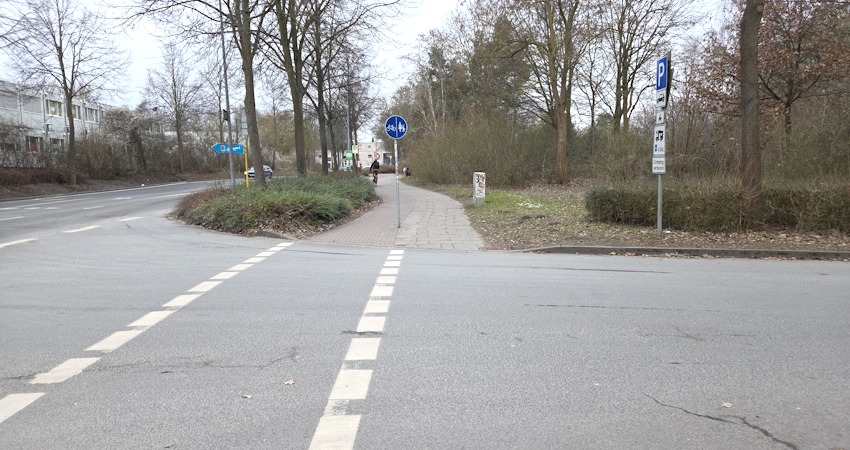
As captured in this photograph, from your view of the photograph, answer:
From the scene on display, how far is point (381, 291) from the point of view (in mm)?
6953

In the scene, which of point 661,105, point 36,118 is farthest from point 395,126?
point 36,118

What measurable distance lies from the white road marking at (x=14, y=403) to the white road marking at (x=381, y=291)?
359 centimetres

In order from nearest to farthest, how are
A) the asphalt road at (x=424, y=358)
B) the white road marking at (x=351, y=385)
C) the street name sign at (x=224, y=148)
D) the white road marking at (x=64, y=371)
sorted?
the asphalt road at (x=424, y=358) < the white road marking at (x=351, y=385) < the white road marking at (x=64, y=371) < the street name sign at (x=224, y=148)

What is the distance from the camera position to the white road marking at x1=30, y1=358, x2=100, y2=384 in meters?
4.12

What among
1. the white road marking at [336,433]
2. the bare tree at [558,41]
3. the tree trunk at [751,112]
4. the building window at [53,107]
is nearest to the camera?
the white road marking at [336,433]

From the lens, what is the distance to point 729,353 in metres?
4.63

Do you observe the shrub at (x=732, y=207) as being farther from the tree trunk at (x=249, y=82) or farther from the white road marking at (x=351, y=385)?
the tree trunk at (x=249, y=82)

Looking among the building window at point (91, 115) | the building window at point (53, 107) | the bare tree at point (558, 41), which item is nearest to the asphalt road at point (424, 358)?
the bare tree at point (558, 41)

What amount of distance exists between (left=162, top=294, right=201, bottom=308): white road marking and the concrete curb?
645 centimetres

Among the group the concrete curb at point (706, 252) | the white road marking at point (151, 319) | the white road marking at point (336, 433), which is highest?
the white road marking at point (151, 319)

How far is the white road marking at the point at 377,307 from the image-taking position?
5.95 meters

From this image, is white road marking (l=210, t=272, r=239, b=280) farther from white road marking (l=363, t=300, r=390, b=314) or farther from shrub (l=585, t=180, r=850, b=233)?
shrub (l=585, t=180, r=850, b=233)

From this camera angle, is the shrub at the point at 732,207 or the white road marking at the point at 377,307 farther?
the shrub at the point at 732,207

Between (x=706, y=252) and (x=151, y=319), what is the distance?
931 cm
